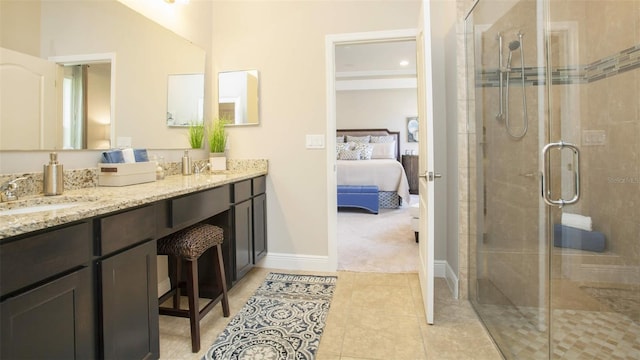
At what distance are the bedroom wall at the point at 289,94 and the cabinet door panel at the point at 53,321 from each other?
1910mm

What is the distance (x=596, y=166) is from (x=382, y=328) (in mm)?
1648

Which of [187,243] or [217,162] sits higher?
[217,162]

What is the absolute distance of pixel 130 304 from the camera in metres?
1.30

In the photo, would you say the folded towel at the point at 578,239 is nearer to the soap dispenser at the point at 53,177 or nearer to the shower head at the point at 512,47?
the shower head at the point at 512,47

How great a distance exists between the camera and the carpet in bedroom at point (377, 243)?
301cm

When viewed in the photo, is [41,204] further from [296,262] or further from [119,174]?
[296,262]

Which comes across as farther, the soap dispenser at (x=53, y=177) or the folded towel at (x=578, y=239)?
the folded towel at (x=578, y=239)

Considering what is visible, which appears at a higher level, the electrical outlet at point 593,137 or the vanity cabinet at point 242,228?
the electrical outlet at point 593,137

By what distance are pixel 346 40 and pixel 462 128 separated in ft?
4.17

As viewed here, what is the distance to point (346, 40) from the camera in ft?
9.18

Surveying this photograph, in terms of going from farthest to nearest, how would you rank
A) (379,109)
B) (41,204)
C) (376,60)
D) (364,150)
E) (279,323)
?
(379,109), (364,150), (376,60), (279,323), (41,204)

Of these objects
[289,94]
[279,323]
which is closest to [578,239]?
[279,323]

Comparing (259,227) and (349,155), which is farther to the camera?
(349,155)

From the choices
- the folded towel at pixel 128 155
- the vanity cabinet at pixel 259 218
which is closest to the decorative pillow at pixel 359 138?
the vanity cabinet at pixel 259 218
